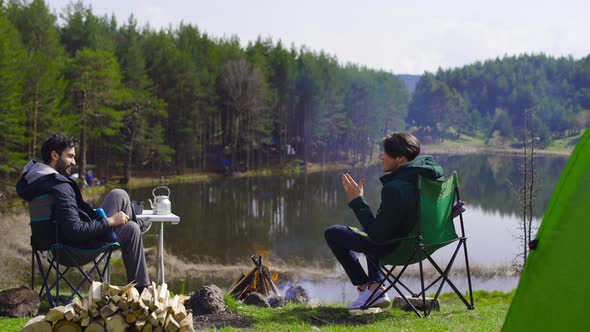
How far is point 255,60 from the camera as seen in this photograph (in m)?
55.5

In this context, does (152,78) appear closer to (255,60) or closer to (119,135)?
(119,135)

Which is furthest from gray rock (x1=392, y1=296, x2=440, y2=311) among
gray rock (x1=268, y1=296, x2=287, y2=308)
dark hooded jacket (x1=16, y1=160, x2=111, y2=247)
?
dark hooded jacket (x1=16, y1=160, x2=111, y2=247)

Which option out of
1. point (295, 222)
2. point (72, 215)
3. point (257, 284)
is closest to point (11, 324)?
point (72, 215)

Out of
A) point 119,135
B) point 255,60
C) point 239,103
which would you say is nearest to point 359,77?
point 255,60

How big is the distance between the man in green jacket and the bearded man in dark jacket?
153 centimetres

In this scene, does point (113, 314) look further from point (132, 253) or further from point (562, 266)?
point (562, 266)

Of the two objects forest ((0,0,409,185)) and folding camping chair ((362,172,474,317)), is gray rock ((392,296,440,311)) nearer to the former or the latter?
folding camping chair ((362,172,474,317))

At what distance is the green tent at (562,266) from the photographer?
2.94 metres

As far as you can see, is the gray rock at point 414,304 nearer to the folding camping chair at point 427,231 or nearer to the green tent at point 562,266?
the folding camping chair at point 427,231

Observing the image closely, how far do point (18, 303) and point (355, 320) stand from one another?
2.56 metres

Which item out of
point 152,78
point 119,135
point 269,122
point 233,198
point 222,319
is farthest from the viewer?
point 269,122

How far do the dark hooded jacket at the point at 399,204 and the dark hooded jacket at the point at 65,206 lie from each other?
1.99 meters

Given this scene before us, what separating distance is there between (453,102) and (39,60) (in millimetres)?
90451

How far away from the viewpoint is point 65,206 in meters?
4.63
